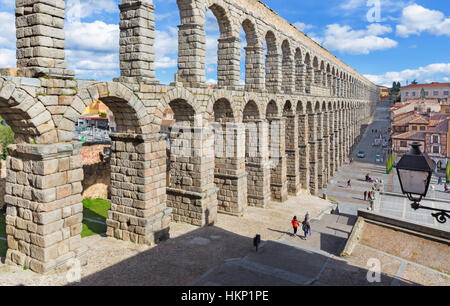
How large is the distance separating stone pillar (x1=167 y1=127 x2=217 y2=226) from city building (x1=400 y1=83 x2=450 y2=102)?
10139 cm

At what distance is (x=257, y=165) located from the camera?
21234 mm

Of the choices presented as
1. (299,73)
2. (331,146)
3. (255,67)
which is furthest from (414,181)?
(331,146)

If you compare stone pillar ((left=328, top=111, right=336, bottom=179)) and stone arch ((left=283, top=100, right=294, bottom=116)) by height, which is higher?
stone arch ((left=283, top=100, right=294, bottom=116))

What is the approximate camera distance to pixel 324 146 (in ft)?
116

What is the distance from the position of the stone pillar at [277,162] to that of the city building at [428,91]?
302ft

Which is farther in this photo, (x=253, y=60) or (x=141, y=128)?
(x=253, y=60)

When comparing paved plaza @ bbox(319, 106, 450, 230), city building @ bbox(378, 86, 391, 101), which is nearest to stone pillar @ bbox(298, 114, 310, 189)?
paved plaza @ bbox(319, 106, 450, 230)

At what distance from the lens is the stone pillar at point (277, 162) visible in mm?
23281

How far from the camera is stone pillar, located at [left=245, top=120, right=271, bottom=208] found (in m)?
20.8

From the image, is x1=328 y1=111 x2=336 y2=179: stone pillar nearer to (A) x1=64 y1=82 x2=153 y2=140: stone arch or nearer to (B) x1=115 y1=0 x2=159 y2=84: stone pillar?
(B) x1=115 y1=0 x2=159 y2=84: stone pillar

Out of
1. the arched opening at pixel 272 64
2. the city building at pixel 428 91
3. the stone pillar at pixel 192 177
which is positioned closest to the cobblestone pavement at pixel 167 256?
the stone pillar at pixel 192 177

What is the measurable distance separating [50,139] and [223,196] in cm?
1089

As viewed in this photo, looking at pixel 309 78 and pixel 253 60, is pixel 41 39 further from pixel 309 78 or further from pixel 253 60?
pixel 309 78

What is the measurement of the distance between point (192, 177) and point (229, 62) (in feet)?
20.3
